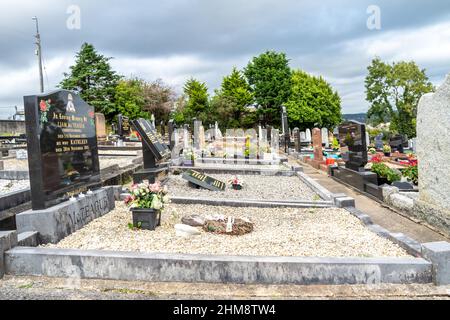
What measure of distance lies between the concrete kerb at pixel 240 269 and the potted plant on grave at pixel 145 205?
1.35 metres

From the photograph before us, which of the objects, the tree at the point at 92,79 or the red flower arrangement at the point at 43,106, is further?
the tree at the point at 92,79

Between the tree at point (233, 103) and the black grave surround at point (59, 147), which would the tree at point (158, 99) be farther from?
the black grave surround at point (59, 147)

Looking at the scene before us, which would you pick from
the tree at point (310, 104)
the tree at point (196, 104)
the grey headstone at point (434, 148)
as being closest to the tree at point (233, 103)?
the tree at point (196, 104)

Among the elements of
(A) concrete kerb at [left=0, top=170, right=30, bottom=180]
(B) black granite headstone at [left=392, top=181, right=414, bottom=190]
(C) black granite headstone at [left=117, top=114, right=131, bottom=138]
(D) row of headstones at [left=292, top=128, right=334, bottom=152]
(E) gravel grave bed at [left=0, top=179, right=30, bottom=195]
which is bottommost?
(B) black granite headstone at [left=392, top=181, right=414, bottom=190]

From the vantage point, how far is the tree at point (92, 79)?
40531 millimetres

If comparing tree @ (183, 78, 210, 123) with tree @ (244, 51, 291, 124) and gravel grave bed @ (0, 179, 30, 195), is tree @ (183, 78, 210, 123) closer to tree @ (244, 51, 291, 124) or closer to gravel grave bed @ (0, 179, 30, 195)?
tree @ (244, 51, 291, 124)

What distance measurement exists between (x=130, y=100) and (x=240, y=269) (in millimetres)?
46074

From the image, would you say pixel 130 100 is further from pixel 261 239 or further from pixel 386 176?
pixel 261 239

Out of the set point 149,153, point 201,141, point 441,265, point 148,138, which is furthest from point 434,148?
point 201,141

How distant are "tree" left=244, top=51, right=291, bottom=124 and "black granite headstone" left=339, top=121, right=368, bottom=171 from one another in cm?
4046

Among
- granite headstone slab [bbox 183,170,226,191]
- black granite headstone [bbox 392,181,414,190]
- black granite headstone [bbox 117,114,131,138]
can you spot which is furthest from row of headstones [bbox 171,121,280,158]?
black granite headstone [bbox 392,181,414,190]

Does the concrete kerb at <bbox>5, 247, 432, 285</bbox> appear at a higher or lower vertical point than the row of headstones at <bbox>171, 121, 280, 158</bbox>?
lower

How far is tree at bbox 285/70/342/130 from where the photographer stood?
50406 millimetres
